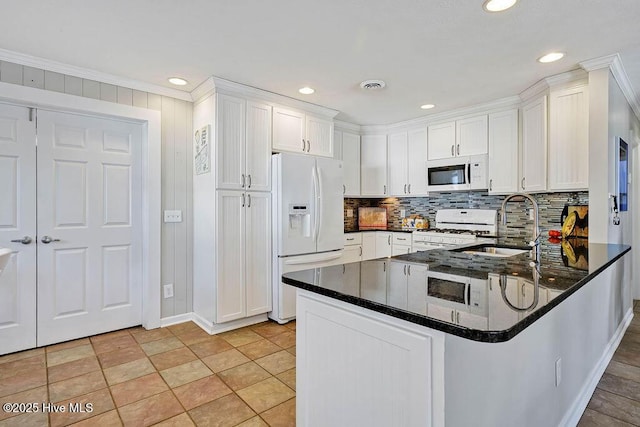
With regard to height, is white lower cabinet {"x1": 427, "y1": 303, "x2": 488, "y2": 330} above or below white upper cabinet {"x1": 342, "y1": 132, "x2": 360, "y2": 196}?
below

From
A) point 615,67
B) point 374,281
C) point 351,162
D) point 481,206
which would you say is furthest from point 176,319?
point 615,67

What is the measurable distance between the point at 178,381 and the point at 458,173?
3.50 meters

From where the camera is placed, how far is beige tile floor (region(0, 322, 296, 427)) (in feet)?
6.08

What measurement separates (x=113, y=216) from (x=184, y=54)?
5.24ft

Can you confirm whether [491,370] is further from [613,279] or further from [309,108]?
[309,108]

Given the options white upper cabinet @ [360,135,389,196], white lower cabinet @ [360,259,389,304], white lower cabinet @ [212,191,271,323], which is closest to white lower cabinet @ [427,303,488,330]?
white lower cabinet @ [360,259,389,304]

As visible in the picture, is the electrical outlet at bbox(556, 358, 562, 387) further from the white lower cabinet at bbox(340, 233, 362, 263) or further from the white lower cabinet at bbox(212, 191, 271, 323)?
the white lower cabinet at bbox(340, 233, 362, 263)

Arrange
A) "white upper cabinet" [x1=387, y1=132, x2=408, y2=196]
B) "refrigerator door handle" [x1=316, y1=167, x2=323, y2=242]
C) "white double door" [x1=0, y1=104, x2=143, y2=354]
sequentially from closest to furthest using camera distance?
"white double door" [x1=0, y1=104, x2=143, y2=354], "refrigerator door handle" [x1=316, y1=167, x2=323, y2=242], "white upper cabinet" [x1=387, y1=132, x2=408, y2=196]

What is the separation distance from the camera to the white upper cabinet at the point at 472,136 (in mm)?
3801

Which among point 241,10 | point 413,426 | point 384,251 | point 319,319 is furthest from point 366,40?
point 384,251

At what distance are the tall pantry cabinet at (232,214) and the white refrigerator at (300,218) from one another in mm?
113

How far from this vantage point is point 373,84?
123 inches

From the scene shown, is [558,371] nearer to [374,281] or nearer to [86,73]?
[374,281]

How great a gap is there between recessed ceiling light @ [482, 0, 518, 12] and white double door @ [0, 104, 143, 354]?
298 centimetres
